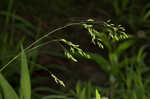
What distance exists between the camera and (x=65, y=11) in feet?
9.70

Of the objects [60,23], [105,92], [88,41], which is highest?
[60,23]

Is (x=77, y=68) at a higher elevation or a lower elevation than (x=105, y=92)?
higher

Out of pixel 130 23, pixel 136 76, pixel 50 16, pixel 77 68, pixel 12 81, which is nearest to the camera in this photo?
pixel 136 76

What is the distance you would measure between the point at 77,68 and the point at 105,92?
2.07ft

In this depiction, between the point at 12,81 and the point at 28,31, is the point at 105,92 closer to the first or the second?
the point at 12,81

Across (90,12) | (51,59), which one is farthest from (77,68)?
(90,12)

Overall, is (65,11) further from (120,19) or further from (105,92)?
(105,92)

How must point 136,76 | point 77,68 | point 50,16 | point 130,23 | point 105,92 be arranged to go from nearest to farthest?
point 136,76
point 105,92
point 77,68
point 130,23
point 50,16

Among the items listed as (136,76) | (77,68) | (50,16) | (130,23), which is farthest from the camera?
(50,16)

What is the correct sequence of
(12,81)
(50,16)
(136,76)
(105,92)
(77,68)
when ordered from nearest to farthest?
(136,76), (105,92), (12,81), (77,68), (50,16)

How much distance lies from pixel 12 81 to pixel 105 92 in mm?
697

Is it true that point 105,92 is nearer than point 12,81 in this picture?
Yes

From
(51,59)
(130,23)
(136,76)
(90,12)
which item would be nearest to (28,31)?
(51,59)

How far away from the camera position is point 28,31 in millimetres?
2588
